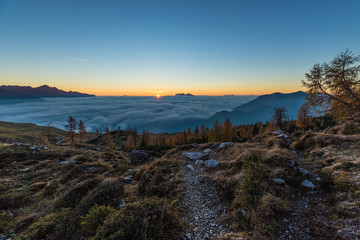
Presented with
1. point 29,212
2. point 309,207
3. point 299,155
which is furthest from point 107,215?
point 299,155

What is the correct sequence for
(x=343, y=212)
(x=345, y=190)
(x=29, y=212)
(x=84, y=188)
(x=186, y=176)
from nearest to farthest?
1. (x=343, y=212)
2. (x=345, y=190)
3. (x=29, y=212)
4. (x=84, y=188)
5. (x=186, y=176)

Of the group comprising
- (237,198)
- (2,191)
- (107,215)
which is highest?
(237,198)

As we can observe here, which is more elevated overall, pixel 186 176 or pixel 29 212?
pixel 186 176

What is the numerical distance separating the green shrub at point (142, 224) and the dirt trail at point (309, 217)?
406cm

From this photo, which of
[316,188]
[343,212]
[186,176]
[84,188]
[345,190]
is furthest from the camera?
[186,176]

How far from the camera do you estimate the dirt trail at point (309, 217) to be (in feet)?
15.9

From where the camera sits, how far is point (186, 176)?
10492mm

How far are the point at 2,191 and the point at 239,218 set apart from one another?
17.9 meters

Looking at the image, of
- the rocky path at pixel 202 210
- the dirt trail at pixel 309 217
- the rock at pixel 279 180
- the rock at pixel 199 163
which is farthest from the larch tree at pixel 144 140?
the dirt trail at pixel 309 217

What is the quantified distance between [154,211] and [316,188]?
28.5ft

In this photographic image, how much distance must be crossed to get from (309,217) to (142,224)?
275 inches

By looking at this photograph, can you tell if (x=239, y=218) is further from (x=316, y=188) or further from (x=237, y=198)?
(x=316, y=188)

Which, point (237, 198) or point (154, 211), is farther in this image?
point (237, 198)

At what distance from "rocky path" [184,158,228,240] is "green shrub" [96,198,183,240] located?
64cm
